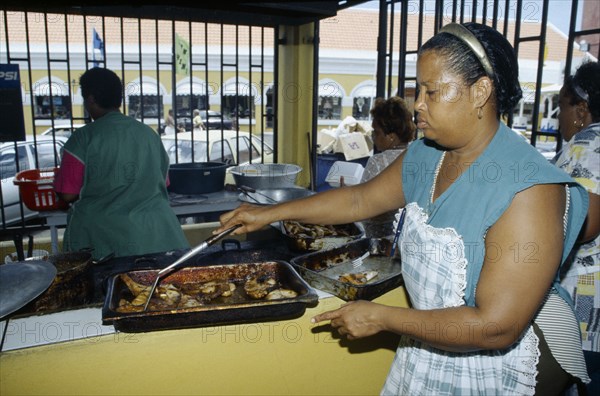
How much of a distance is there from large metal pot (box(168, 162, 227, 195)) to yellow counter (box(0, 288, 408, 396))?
8.45ft

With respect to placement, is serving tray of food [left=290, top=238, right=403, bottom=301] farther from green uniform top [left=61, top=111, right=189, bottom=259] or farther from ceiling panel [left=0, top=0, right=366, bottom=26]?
ceiling panel [left=0, top=0, right=366, bottom=26]

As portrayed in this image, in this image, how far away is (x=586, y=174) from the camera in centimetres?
192

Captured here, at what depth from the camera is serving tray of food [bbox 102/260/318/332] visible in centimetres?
157

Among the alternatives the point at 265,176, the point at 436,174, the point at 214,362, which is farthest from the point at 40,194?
the point at 436,174

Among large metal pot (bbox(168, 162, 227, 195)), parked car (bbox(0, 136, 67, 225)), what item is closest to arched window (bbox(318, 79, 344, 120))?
parked car (bbox(0, 136, 67, 225))

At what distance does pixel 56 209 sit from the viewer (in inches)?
144

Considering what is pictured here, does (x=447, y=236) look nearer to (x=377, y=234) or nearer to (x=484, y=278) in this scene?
(x=484, y=278)

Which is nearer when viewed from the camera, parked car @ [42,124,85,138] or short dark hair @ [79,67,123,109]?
short dark hair @ [79,67,123,109]

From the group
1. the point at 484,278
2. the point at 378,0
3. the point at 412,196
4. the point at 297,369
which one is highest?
the point at 378,0

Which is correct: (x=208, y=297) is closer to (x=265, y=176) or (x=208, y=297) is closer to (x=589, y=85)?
(x=589, y=85)

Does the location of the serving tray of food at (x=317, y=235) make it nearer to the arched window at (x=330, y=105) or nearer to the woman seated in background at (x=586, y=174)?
the woman seated in background at (x=586, y=174)

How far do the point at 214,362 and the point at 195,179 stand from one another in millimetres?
2646

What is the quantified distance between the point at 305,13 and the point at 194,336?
3.60 m

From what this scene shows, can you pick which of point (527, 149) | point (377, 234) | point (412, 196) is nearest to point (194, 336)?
point (412, 196)
